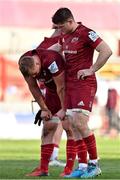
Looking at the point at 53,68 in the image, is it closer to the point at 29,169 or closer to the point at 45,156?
the point at 45,156

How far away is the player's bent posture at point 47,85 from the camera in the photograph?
1160cm

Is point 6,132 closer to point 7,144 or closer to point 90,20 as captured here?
point 7,144

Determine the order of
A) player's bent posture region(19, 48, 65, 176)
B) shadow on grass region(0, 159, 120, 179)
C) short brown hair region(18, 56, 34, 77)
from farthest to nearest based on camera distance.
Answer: shadow on grass region(0, 159, 120, 179) → player's bent posture region(19, 48, 65, 176) → short brown hair region(18, 56, 34, 77)

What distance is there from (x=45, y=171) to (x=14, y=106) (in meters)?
14.5

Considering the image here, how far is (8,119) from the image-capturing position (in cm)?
2606

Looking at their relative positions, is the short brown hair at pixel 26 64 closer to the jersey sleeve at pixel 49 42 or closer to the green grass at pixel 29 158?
the green grass at pixel 29 158

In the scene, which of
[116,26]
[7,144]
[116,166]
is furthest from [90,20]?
[116,166]

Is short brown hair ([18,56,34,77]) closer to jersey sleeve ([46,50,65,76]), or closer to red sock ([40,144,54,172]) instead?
jersey sleeve ([46,50,65,76])

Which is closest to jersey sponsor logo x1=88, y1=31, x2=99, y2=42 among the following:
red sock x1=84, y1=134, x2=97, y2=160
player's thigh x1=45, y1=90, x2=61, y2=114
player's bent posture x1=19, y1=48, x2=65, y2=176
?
player's bent posture x1=19, y1=48, x2=65, y2=176

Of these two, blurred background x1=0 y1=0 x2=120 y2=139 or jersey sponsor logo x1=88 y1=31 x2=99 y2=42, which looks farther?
blurred background x1=0 y1=0 x2=120 y2=139

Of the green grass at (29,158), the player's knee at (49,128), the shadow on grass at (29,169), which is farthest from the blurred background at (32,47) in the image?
the player's knee at (49,128)

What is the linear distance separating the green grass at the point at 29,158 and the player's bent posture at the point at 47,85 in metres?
0.44

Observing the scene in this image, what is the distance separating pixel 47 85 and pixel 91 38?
963mm

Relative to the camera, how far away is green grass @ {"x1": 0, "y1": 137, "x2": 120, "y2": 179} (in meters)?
12.4
